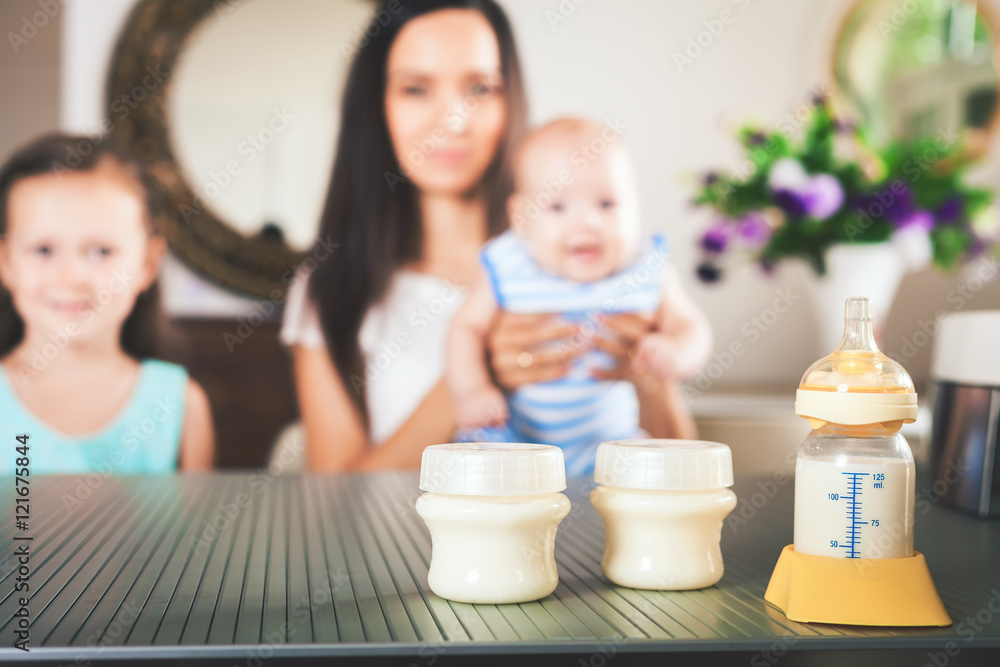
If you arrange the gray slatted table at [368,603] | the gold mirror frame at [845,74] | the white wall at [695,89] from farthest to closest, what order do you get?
1. the gold mirror frame at [845,74]
2. the white wall at [695,89]
3. the gray slatted table at [368,603]

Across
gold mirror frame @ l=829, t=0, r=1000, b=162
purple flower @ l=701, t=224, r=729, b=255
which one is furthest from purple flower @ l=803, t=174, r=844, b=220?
gold mirror frame @ l=829, t=0, r=1000, b=162

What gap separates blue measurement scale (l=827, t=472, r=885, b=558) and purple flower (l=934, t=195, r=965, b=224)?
65.8 inches

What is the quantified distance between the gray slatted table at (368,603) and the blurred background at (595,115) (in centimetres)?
116

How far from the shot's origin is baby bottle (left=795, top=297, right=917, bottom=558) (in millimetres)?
528

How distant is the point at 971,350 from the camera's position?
97 cm

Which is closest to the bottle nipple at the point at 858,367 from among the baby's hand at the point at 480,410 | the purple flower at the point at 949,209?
the baby's hand at the point at 480,410

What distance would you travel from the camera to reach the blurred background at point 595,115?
193 cm

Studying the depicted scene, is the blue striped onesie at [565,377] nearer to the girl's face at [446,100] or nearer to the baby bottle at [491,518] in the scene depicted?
the girl's face at [446,100]

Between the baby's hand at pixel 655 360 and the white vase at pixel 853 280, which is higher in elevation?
the white vase at pixel 853 280

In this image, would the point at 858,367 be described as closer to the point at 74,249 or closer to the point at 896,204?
the point at 896,204

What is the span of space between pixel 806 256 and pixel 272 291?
4.11 feet

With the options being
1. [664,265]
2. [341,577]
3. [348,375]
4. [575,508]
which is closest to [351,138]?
[348,375]

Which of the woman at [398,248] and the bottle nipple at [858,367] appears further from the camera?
the woman at [398,248]

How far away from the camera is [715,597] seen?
0.56 meters
